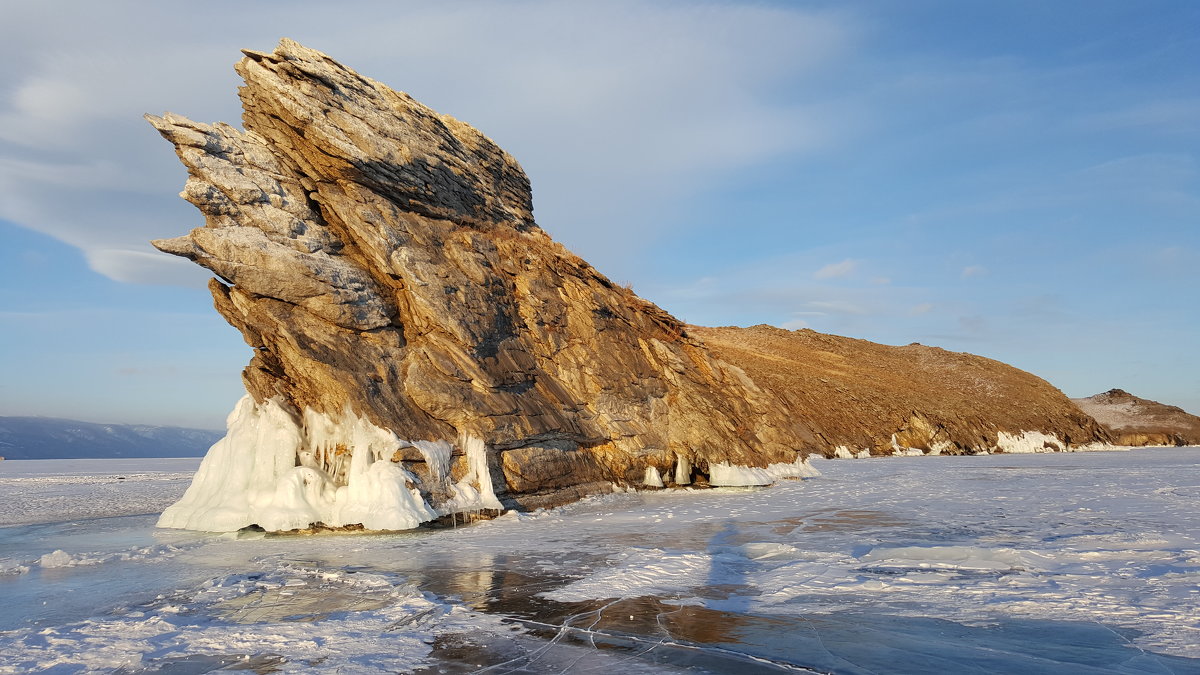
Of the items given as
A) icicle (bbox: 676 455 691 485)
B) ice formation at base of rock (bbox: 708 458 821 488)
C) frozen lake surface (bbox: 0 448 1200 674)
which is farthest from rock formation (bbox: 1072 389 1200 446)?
frozen lake surface (bbox: 0 448 1200 674)

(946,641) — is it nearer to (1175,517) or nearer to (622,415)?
(1175,517)

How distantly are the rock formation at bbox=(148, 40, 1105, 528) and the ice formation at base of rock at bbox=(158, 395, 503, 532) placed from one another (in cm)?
5

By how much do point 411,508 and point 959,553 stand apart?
1125 centimetres

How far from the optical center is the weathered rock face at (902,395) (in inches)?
2095

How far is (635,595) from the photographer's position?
9.96 meters

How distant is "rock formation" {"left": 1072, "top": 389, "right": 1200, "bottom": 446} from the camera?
7725cm

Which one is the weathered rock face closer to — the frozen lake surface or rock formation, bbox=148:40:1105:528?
rock formation, bbox=148:40:1105:528

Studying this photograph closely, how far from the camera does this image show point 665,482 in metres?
26.6

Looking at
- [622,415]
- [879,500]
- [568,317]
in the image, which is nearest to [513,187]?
[568,317]

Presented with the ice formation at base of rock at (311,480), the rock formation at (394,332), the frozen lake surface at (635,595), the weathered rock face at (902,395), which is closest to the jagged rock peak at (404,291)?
the rock formation at (394,332)

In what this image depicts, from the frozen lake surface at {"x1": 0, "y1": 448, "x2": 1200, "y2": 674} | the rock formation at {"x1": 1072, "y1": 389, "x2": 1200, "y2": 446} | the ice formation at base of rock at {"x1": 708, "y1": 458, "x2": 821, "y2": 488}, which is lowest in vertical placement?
the frozen lake surface at {"x1": 0, "y1": 448, "x2": 1200, "y2": 674}

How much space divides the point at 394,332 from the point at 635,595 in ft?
41.2

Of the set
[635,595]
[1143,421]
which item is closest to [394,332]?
[635,595]

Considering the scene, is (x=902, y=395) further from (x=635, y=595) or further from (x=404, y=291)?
(x=635, y=595)
